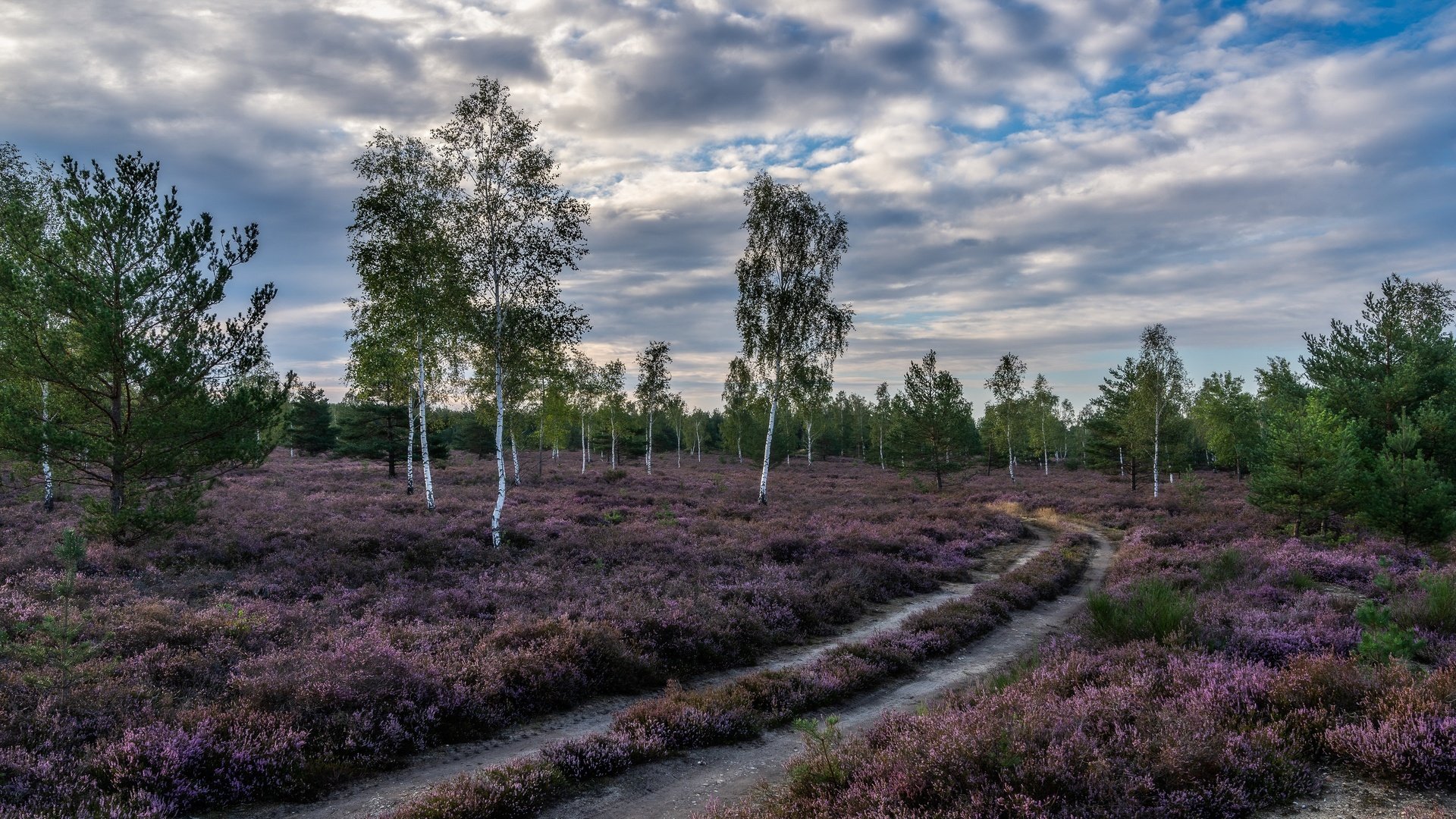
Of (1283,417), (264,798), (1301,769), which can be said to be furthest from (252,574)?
(1283,417)

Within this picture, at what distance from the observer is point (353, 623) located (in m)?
11.4

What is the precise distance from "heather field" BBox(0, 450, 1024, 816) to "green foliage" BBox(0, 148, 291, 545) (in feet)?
7.60

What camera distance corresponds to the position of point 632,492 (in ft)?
113

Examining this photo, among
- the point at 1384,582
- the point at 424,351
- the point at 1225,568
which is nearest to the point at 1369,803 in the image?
the point at 1384,582

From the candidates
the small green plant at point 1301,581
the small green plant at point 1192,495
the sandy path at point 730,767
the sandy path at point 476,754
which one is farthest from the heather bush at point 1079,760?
the small green plant at point 1192,495

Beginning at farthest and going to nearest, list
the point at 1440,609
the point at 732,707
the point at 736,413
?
1. the point at 736,413
2. the point at 1440,609
3. the point at 732,707

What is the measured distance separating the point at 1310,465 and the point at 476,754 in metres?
28.0

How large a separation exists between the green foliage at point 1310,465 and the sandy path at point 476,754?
18576 mm

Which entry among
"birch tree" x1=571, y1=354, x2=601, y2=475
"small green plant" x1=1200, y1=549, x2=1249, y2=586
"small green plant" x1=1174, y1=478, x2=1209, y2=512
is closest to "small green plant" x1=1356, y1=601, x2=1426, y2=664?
"small green plant" x1=1200, y1=549, x2=1249, y2=586

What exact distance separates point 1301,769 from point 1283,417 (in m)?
24.7

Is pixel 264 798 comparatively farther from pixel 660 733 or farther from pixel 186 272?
pixel 186 272

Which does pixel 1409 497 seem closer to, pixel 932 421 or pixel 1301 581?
pixel 1301 581

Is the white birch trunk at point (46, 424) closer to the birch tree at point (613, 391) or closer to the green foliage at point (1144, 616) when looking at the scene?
the green foliage at point (1144, 616)

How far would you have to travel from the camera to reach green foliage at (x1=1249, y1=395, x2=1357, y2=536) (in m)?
21.3
